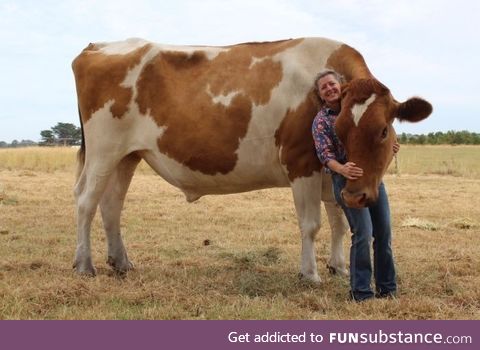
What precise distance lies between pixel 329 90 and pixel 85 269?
316 cm

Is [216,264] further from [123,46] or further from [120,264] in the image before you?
[123,46]

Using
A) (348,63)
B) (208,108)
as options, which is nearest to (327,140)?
(348,63)

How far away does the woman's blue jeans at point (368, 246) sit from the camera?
4801 mm

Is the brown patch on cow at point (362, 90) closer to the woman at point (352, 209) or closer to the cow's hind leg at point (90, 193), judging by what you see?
the woman at point (352, 209)

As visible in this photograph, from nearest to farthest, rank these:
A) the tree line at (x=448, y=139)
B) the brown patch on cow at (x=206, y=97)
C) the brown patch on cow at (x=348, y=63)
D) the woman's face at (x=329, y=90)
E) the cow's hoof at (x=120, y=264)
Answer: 1. the woman's face at (x=329, y=90)
2. the brown patch on cow at (x=348, y=63)
3. the brown patch on cow at (x=206, y=97)
4. the cow's hoof at (x=120, y=264)
5. the tree line at (x=448, y=139)

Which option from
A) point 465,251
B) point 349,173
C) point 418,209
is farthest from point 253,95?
point 418,209

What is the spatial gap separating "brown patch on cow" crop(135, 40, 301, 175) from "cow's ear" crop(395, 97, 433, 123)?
53.7 inches

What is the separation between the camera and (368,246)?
4812 millimetres

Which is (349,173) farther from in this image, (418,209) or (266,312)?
(418,209)

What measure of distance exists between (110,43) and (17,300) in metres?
3.36

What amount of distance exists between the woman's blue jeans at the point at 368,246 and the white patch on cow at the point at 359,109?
1.85 ft

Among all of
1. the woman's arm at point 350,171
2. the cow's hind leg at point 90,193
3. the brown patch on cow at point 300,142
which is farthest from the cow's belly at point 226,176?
the woman's arm at point 350,171

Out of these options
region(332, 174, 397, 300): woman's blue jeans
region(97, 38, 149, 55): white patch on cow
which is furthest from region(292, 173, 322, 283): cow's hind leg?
region(97, 38, 149, 55): white patch on cow

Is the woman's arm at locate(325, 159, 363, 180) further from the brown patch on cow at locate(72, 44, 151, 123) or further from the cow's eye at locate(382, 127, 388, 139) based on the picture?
the brown patch on cow at locate(72, 44, 151, 123)
